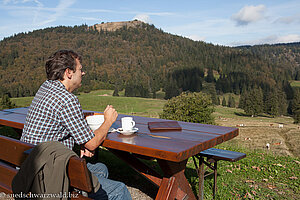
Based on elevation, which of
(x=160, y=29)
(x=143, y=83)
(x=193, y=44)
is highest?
(x=160, y=29)

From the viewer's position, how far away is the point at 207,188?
11.8 ft

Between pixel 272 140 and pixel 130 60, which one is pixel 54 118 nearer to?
pixel 272 140

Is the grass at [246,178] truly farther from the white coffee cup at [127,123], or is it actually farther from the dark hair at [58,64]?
Result: the dark hair at [58,64]

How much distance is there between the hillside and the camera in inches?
3757

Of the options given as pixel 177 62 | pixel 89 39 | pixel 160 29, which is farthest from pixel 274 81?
pixel 89 39

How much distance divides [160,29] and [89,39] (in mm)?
49576

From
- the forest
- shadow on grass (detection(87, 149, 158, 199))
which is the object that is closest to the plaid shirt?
shadow on grass (detection(87, 149, 158, 199))

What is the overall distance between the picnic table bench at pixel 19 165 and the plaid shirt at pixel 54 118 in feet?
0.95

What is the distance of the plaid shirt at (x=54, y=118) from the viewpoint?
1928 millimetres

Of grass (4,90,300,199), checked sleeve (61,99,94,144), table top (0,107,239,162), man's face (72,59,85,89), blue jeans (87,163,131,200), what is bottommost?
grass (4,90,300,199)

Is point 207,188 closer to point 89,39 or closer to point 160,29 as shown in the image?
point 89,39

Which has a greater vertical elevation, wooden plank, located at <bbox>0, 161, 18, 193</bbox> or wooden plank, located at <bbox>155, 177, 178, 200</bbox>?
wooden plank, located at <bbox>0, 161, 18, 193</bbox>

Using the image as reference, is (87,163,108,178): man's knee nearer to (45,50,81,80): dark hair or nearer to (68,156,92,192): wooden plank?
(45,50,81,80): dark hair

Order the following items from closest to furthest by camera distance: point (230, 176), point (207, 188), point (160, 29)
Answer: point (207, 188) → point (230, 176) → point (160, 29)
